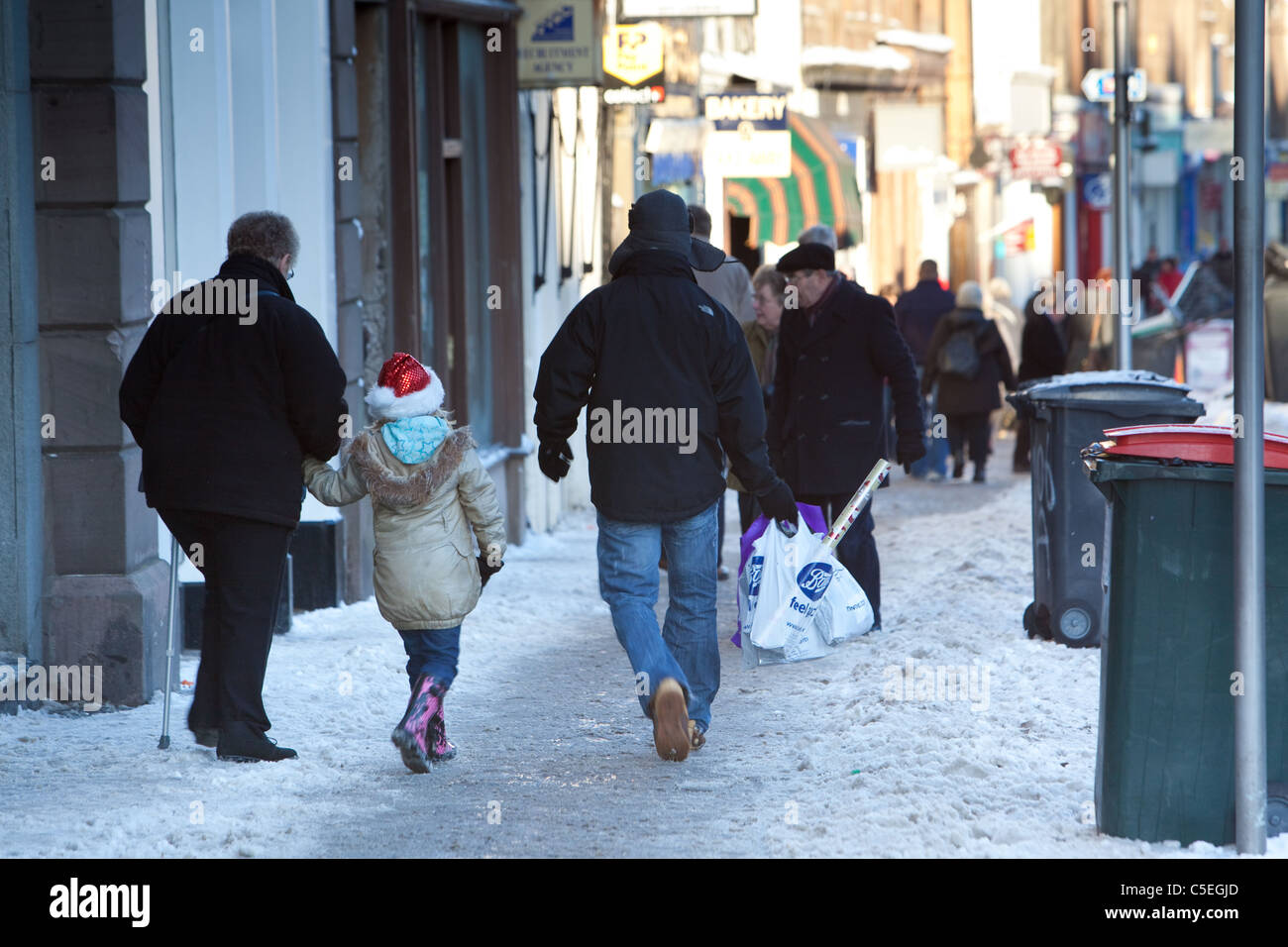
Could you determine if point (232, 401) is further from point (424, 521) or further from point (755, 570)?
point (755, 570)

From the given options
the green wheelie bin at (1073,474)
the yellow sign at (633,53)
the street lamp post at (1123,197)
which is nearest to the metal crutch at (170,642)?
the green wheelie bin at (1073,474)

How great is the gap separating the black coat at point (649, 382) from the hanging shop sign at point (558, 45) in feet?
22.7

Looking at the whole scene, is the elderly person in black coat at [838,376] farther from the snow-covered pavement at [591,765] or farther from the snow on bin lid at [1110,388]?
the snow-covered pavement at [591,765]

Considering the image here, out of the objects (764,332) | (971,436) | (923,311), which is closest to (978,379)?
(971,436)

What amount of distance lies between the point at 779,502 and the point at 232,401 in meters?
1.97

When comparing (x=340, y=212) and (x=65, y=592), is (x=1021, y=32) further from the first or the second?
(x=65, y=592)

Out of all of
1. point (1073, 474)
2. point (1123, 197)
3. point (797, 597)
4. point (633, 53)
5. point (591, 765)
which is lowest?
point (591, 765)

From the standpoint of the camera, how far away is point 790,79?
27.5 meters

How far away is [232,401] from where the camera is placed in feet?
21.9

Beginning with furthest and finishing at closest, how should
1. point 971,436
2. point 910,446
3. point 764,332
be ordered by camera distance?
point 971,436 < point 764,332 < point 910,446

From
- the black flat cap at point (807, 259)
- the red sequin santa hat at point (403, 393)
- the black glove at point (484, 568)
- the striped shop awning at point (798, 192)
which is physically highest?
the striped shop awning at point (798, 192)

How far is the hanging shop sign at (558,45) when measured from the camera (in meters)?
13.6
